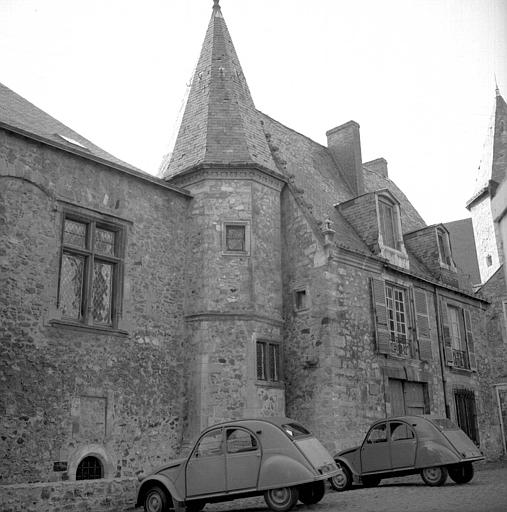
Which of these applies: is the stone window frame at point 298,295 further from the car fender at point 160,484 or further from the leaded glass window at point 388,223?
the car fender at point 160,484

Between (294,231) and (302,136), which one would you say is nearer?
(294,231)

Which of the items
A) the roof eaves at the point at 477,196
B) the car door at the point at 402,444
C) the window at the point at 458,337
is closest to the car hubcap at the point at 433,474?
the car door at the point at 402,444

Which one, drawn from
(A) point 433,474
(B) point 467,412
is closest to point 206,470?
(A) point 433,474

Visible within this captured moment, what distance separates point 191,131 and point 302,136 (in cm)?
541

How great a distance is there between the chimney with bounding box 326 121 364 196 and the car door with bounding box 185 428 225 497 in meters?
12.7

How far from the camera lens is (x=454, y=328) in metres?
19.5

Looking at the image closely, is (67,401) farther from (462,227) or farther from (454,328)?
(462,227)

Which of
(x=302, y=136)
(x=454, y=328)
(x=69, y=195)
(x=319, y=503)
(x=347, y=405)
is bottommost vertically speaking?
(x=319, y=503)

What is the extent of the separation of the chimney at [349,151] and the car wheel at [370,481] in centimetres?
1065

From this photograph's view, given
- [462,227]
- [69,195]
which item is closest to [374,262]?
[69,195]

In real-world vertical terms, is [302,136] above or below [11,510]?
above

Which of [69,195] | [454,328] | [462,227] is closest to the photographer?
[69,195]

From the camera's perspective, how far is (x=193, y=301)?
14.1 m

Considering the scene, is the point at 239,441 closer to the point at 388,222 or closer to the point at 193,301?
the point at 193,301
